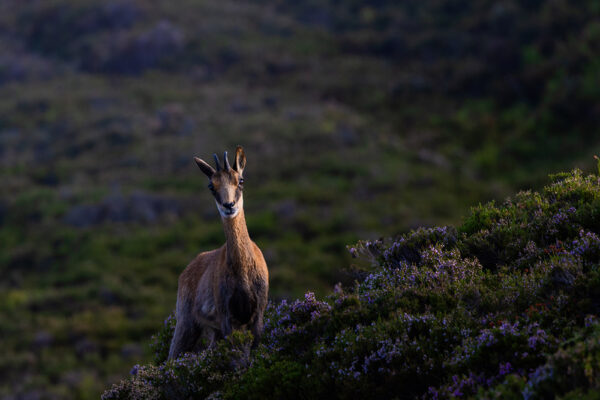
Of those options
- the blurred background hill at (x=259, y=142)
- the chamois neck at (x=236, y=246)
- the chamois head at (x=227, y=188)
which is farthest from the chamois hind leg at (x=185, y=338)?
the blurred background hill at (x=259, y=142)

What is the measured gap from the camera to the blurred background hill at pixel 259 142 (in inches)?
925

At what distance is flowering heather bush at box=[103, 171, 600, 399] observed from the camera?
504 centimetres

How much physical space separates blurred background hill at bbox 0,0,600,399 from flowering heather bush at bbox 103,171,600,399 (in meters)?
12.5

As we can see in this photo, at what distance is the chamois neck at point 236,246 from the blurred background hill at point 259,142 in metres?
12.3

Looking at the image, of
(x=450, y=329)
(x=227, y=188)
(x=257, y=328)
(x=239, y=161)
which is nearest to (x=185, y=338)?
(x=257, y=328)

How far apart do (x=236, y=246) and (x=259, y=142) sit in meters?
25.9

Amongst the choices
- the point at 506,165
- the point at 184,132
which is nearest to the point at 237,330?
the point at 506,165

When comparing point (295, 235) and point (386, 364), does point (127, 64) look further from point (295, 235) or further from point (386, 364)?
point (386, 364)

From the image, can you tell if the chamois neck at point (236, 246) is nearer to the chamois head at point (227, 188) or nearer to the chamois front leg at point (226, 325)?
the chamois head at point (227, 188)

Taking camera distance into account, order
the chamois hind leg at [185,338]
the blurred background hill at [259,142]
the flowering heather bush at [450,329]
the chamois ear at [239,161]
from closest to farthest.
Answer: the flowering heather bush at [450,329]
the chamois ear at [239,161]
the chamois hind leg at [185,338]
the blurred background hill at [259,142]

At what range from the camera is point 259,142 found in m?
32.7

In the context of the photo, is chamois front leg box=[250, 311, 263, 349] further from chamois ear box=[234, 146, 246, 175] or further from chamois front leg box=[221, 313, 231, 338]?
chamois ear box=[234, 146, 246, 175]

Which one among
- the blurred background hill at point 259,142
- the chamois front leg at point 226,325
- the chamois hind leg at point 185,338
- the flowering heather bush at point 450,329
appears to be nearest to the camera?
the flowering heather bush at point 450,329

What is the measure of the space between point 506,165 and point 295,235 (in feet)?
35.3
